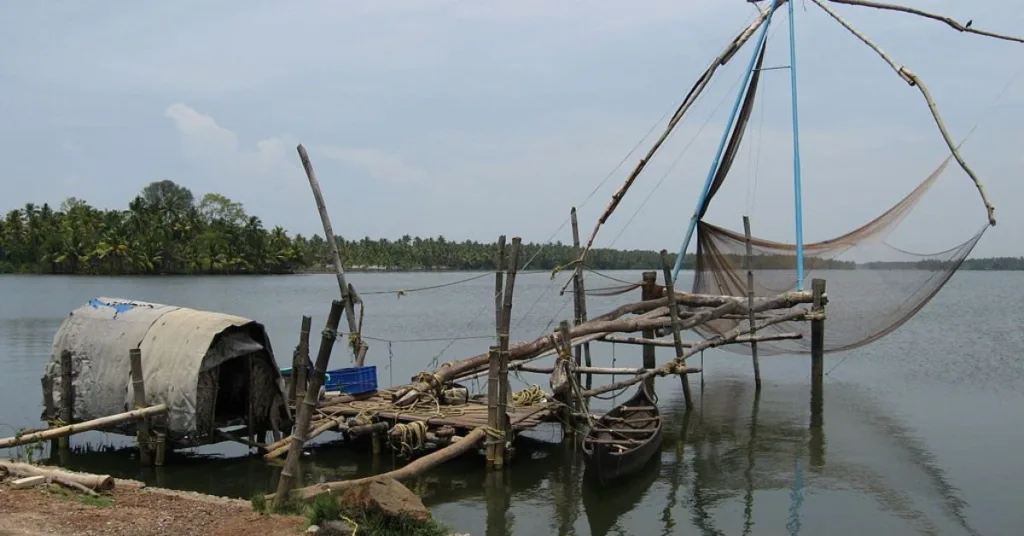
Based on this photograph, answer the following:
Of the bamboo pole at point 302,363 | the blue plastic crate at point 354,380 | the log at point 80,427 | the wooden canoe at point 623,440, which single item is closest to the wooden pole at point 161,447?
the log at point 80,427

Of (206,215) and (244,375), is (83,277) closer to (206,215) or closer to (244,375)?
(206,215)

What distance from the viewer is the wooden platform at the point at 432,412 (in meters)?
10.9

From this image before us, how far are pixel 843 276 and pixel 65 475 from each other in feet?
35.9

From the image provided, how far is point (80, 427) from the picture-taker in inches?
372

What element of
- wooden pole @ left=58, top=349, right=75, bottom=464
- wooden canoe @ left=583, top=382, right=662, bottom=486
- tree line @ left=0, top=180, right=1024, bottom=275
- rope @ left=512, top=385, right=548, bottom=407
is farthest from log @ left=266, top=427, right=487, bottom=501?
tree line @ left=0, top=180, right=1024, bottom=275

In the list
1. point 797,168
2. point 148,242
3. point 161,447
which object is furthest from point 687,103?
point 148,242

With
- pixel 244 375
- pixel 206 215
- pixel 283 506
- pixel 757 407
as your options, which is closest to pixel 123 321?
pixel 244 375

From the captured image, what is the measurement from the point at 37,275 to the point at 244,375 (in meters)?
65.5

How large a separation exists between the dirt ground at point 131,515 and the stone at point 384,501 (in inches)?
19.4

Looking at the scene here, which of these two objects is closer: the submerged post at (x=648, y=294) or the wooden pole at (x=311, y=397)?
the wooden pole at (x=311, y=397)

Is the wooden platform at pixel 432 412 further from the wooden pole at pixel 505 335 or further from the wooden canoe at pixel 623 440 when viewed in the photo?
the wooden canoe at pixel 623 440

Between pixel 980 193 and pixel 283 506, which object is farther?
pixel 980 193

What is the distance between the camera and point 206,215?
79250mm

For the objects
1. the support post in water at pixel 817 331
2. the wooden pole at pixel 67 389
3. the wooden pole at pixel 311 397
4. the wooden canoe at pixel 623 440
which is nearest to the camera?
the wooden pole at pixel 311 397
